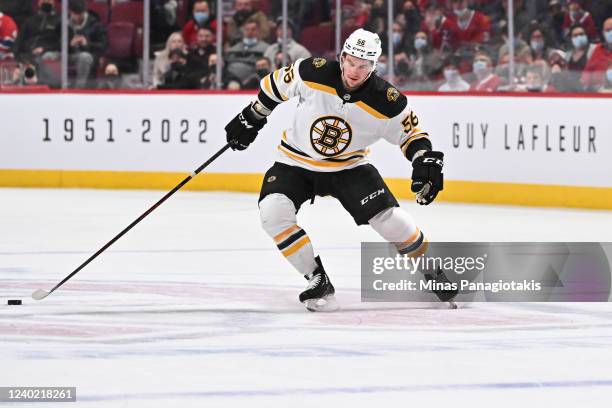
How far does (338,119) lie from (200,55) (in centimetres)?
634

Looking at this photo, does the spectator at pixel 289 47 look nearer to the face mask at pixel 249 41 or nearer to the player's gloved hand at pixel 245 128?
the face mask at pixel 249 41

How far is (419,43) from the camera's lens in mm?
11211

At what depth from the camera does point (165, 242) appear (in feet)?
26.7

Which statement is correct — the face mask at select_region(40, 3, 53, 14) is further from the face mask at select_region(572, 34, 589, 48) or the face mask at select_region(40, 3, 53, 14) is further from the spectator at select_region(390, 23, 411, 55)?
the face mask at select_region(572, 34, 589, 48)

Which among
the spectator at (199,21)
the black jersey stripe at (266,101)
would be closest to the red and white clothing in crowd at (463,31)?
the spectator at (199,21)

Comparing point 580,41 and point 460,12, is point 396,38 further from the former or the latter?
point 580,41

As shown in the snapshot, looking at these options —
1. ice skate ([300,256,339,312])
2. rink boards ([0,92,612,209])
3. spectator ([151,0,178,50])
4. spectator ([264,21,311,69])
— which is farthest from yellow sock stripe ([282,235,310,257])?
spectator ([151,0,178,50])

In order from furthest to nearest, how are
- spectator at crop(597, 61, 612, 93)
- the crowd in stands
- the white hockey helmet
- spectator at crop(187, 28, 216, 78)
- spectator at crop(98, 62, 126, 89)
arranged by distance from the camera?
spectator at crop(98, 62, 126, 89) < spectator at crop(187, 28, 216, 78) < the crowd in stands < spectator at crop(597, 61, 612, 93) < the white hockey helmet

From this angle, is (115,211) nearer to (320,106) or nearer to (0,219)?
(0,219)

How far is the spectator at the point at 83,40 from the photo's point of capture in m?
12.0

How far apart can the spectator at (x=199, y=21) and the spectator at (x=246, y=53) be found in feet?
0.82

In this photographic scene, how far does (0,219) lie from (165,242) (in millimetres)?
1696

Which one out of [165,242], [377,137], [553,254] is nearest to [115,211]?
[165,242]

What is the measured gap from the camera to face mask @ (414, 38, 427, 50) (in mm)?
11188
